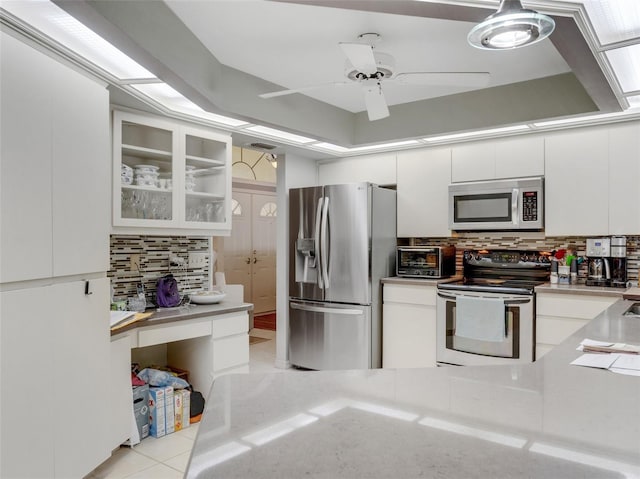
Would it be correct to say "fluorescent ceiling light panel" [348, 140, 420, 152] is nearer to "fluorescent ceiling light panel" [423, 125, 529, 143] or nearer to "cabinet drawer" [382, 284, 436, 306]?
"fluorescent ceiling light panel" [423, 125, 529, 143]

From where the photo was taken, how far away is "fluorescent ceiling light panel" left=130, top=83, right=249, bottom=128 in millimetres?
2807

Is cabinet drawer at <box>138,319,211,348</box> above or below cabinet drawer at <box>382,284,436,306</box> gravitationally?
below

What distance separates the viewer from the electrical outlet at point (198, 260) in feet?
11.9

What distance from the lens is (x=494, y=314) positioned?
3.52 m

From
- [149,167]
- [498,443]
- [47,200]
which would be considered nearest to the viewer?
[498,443]

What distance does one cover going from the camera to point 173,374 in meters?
3.16

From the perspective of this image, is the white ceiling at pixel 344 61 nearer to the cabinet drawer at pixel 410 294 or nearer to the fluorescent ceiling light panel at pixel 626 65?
the fluorescent ceiling light panel at pixel 626 65

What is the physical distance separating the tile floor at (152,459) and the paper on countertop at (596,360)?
197 cm

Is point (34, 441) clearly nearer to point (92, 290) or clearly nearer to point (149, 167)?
point (92, 290)

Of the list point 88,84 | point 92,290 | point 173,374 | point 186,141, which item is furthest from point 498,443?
point 186,141

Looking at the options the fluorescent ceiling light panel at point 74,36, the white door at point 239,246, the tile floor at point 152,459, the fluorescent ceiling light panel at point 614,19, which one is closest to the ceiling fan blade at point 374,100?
the fluorescent ceiling light panel at point 614,19

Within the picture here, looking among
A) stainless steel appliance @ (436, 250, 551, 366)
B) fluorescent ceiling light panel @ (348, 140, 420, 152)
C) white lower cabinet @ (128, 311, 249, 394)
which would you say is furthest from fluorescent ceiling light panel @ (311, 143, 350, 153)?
white lower cabinet @ (128, 311, 249, 394)

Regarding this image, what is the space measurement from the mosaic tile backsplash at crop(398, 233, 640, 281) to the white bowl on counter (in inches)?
80.2

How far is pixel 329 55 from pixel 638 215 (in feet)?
8.29
